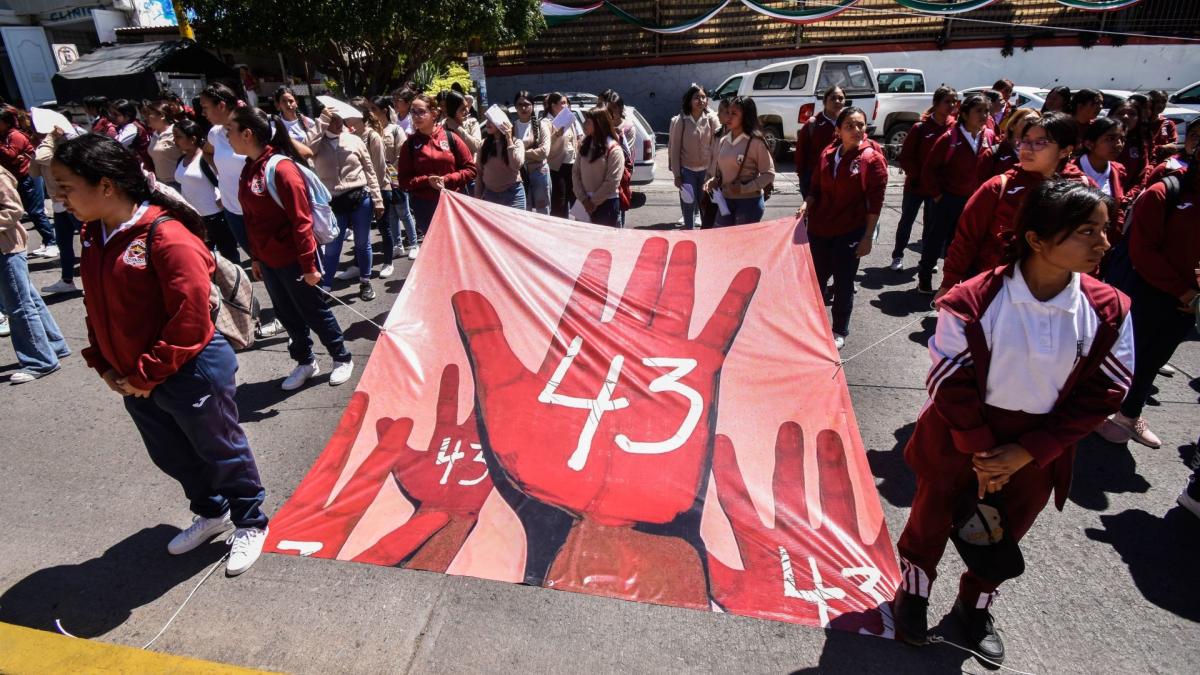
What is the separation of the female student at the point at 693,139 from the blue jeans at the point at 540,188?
1448 millimetres

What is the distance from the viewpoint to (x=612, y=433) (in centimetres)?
324

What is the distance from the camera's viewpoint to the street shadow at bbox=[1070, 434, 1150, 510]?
10.4 feet

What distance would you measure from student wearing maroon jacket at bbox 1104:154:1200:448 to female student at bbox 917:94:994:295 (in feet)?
7.64

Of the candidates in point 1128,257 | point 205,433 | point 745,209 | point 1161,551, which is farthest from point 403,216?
point 1161,551

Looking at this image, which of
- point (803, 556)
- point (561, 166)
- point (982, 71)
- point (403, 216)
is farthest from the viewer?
point (982, 71)

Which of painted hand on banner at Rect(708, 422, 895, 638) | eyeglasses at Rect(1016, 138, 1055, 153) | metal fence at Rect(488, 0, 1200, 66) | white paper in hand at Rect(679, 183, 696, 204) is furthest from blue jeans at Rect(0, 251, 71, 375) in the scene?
metal fence at Rect(488, 0, 1200, 66)

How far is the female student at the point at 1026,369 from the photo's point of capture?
6.13 feet

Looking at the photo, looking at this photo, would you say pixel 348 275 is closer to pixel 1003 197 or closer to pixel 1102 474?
pixel 1003 197

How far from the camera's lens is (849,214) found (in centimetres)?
447

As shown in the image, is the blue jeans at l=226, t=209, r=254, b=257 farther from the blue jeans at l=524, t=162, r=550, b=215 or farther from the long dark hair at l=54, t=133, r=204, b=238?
the blue jeans at l=524, t=162, r=550, b=215

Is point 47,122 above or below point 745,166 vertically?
above

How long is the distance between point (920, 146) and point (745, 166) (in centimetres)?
217

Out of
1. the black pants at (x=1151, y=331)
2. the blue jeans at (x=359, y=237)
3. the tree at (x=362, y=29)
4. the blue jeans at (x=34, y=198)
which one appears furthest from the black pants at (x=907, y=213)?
the tree at (x=362, y=29)

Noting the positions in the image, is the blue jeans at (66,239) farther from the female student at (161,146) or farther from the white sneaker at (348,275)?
the white sneaker at (348,275)
